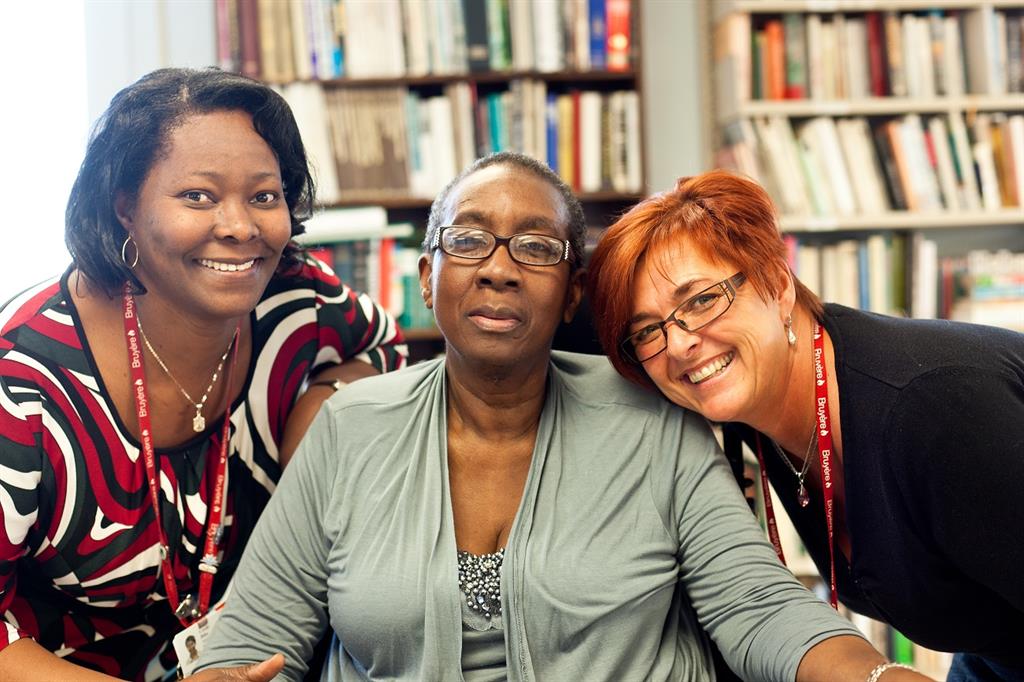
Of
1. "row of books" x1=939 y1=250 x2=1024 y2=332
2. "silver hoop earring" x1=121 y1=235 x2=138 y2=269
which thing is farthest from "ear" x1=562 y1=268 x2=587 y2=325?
"row of books" x1=939 y1=250 x2=1024 y2=332

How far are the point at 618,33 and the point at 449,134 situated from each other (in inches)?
26.1

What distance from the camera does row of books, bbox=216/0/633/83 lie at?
332cm

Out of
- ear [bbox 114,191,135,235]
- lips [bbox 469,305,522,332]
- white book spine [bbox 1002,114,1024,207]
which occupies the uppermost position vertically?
white book spine [bbox 1002,114,1024,207]

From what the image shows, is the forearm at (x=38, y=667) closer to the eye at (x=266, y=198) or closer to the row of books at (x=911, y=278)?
the eye at (x=266, y=198)

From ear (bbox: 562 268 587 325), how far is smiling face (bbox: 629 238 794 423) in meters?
0.13

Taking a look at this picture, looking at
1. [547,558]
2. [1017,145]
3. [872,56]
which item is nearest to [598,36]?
[872,56]

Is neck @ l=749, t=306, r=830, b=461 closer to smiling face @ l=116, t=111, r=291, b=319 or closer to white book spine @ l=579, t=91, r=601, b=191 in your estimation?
smiling face @ l=116, t=111, r=291, b=319

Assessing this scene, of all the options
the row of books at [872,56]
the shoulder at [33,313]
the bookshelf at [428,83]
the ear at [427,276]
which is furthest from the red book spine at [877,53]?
the shoulder at [33,313]

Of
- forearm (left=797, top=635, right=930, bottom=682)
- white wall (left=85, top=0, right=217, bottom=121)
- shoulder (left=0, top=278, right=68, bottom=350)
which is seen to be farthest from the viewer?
white wall (left=85, top=0, right=217, bottom=121)

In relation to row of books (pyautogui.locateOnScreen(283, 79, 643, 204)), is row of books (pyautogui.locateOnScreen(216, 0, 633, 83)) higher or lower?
higher

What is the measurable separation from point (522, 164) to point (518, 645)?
0.72m

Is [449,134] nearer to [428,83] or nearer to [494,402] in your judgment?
[428,83]

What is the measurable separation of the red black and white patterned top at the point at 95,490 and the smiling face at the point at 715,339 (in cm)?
75

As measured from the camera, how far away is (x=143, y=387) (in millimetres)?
1667
